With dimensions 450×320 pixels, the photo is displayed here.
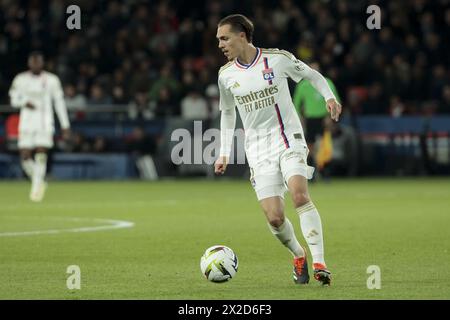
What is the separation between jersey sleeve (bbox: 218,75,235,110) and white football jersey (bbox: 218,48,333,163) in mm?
84

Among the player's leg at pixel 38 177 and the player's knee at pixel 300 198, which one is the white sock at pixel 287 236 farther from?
the player's leg at pixel 38 177

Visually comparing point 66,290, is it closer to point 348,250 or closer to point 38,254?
point 38,254

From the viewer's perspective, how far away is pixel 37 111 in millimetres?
19719

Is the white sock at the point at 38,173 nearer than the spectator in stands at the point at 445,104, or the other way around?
the white sock at the point at 38,173

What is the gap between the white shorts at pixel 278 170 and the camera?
8.95 m

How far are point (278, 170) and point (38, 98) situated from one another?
438 inches

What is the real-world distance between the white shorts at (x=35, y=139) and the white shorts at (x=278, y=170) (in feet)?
36.4

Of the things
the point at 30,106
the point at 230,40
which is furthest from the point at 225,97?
the point at 30,106

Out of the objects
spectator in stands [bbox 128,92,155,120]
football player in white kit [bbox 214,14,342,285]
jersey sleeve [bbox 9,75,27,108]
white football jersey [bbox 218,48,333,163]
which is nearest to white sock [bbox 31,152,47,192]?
jersey sleeve [bbox 9,75,27,108]

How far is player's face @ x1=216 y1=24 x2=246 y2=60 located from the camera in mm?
9031

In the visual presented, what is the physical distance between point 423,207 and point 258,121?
8.05 meters

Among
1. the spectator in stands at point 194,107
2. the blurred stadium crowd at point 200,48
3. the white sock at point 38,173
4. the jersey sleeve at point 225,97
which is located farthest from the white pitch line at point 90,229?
the spectator in stands at point 194,107

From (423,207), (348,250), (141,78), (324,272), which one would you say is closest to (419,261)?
(348,250)

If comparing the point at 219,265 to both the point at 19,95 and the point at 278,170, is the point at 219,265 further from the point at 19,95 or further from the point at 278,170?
the point at 19,95
